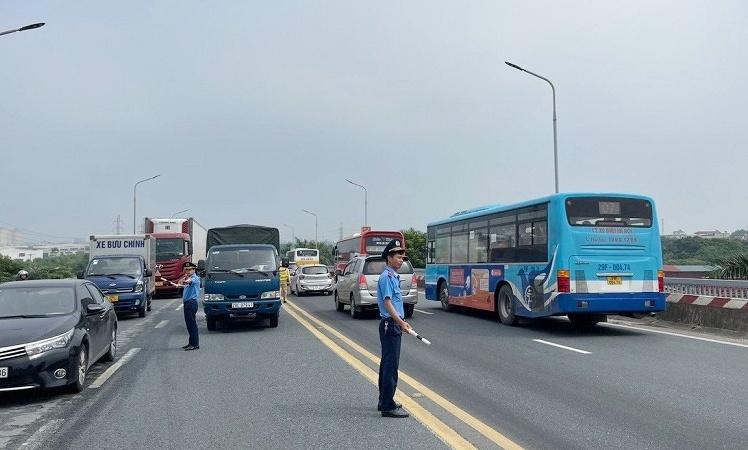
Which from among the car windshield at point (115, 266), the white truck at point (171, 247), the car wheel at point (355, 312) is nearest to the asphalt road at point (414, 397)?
the car wheel at point (355, 312)

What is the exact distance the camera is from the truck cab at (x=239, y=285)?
1539 cm

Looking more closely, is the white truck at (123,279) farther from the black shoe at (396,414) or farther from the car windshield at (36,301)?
the black shoe at (396,414)

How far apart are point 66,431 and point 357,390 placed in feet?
10.6

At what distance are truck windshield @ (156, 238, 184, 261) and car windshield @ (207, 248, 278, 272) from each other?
1572cm

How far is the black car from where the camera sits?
24.8 feet

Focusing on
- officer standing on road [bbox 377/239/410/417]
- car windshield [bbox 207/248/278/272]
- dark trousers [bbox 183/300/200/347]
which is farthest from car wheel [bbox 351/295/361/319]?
officer standing on road [bbox 377/239/410/417]

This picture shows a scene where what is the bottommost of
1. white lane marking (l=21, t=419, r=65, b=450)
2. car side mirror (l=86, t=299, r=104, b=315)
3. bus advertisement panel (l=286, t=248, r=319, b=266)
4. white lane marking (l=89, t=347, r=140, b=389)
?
white lane marking (l=89, t=347, r=140, b=389)

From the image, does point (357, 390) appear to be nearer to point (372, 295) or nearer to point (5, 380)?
point (5, 380)

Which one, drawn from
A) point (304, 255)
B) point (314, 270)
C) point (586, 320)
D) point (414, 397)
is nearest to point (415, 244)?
point (304, 255)

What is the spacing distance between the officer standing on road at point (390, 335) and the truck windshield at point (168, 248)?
84.5 ft

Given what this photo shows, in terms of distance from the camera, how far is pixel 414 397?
25.4 feet

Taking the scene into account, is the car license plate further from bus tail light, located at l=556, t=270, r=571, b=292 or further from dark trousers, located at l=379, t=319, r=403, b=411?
dark trousers, located at l=379, t=319, r=403, b=411

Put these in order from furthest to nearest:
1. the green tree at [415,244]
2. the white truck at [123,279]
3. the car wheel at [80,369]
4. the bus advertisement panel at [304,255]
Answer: the green tree at [415,244]
the bus advertisement panel at [304,255]
the white truck at [123,279]
the car wheel at [80,369]

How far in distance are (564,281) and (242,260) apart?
286 inches
